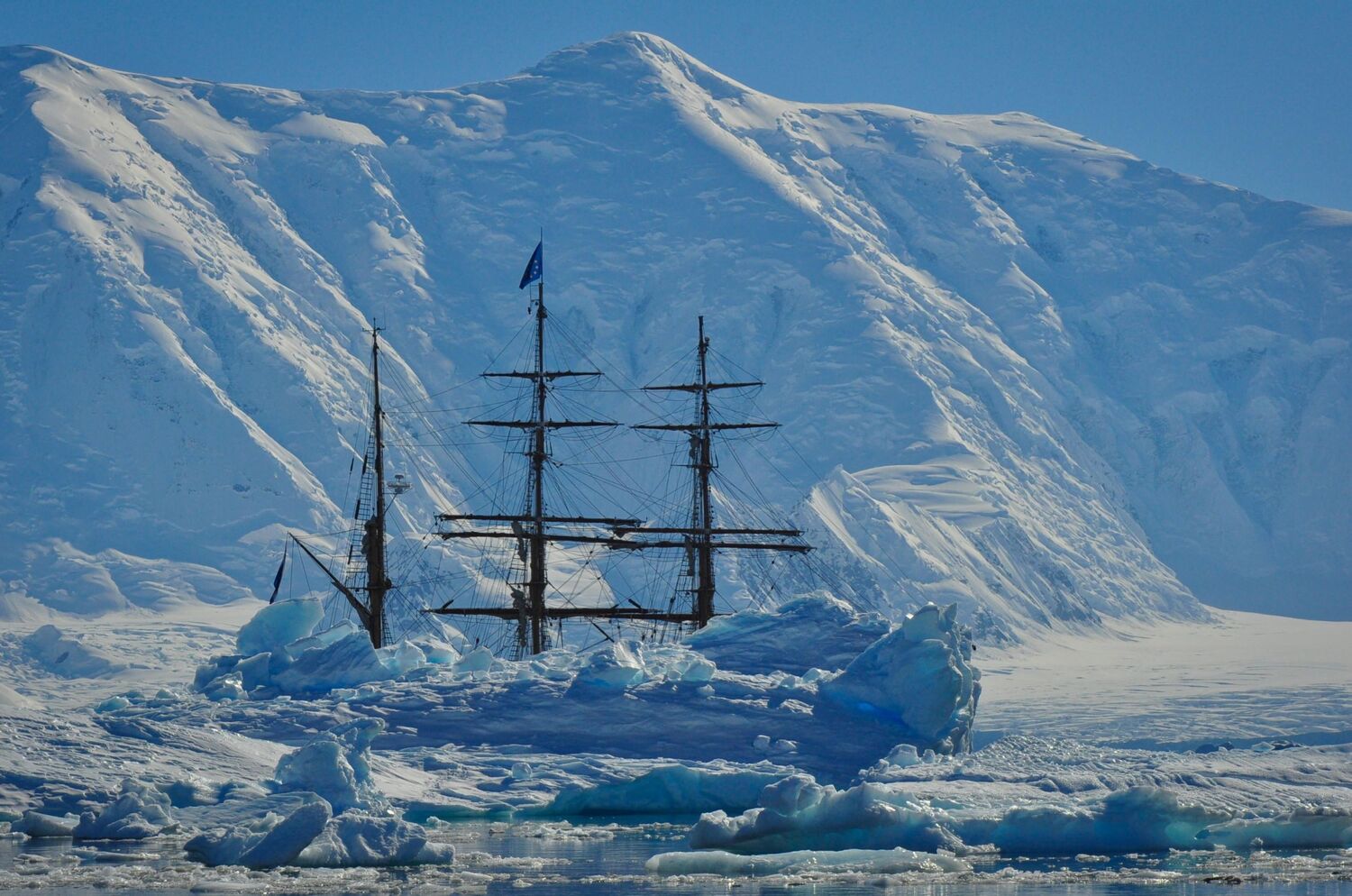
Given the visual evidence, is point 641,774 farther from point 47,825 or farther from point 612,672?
point 47,825

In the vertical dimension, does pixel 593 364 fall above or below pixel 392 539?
above

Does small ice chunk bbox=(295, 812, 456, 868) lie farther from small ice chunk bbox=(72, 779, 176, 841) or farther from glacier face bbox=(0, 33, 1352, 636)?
glacier face bbox=(0, 33, 1352, 636)

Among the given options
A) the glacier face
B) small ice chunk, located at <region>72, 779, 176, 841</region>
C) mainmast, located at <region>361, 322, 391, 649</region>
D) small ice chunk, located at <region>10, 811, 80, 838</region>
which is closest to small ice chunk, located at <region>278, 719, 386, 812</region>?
small ice chunk, located at <region>72, 779, 176, 841</region>

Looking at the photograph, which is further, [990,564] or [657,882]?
[990,564]

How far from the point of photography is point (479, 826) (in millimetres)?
56969

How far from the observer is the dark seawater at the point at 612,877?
1708 inches

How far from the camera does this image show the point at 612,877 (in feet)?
150

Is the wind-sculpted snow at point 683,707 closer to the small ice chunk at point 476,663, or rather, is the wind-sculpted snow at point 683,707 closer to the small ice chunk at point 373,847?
the small ice chunk at point 476,663

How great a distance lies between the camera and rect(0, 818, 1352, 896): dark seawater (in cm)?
4338

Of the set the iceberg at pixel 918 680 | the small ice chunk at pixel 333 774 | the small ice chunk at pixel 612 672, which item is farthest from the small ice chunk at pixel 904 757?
the small ice chunk at pixel 333 774

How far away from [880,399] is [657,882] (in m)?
147

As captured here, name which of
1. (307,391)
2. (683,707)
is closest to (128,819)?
(683,707)

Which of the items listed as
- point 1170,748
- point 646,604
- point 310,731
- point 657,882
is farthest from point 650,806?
point 646,604

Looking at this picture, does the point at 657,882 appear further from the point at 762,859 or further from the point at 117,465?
the point at 117,465
